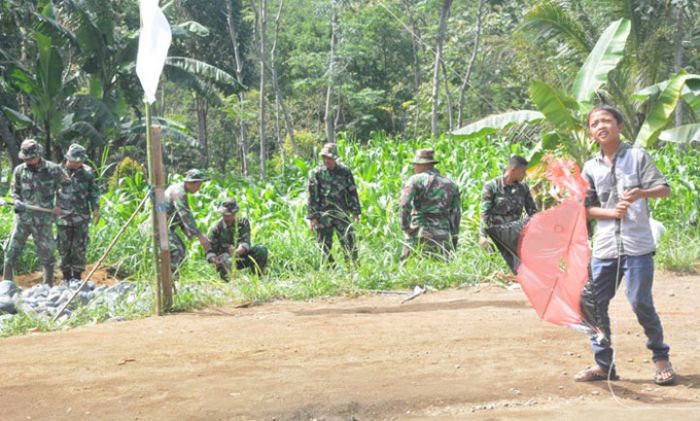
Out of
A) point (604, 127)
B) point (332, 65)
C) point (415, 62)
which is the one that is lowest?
point (604, 127)

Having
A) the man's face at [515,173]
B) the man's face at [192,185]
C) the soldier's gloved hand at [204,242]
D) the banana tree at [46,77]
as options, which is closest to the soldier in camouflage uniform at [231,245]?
the soldier's gloved hand at [204,242]

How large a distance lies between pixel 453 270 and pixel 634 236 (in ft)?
15.2

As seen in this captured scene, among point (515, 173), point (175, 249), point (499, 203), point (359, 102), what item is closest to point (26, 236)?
point (175, 249)

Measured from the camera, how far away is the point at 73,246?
1045 centimetres

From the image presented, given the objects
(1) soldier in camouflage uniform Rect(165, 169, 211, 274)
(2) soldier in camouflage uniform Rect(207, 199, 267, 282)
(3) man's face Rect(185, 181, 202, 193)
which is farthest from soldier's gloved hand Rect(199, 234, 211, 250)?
(3) man's face Rect(185, 181, 202, 193)

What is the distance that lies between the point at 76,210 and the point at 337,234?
10.3ft

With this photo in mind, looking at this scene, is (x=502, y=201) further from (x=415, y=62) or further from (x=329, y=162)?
(x=415, y=62)

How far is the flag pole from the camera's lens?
25.2 ft

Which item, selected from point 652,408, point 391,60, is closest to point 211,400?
point 652,408

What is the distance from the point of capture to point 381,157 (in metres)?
15.5

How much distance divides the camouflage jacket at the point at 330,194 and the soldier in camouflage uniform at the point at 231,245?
0.80 meters

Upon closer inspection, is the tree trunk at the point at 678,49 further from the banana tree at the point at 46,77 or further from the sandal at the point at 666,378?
the sandal at the point at 666,378

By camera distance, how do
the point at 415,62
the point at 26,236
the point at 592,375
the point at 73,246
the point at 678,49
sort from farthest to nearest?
the point at 415,62 → the point at 678,49 → the point at 73,246 → the point at 26,236 → the point at 592,375

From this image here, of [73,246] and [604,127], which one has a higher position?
[604,127]
